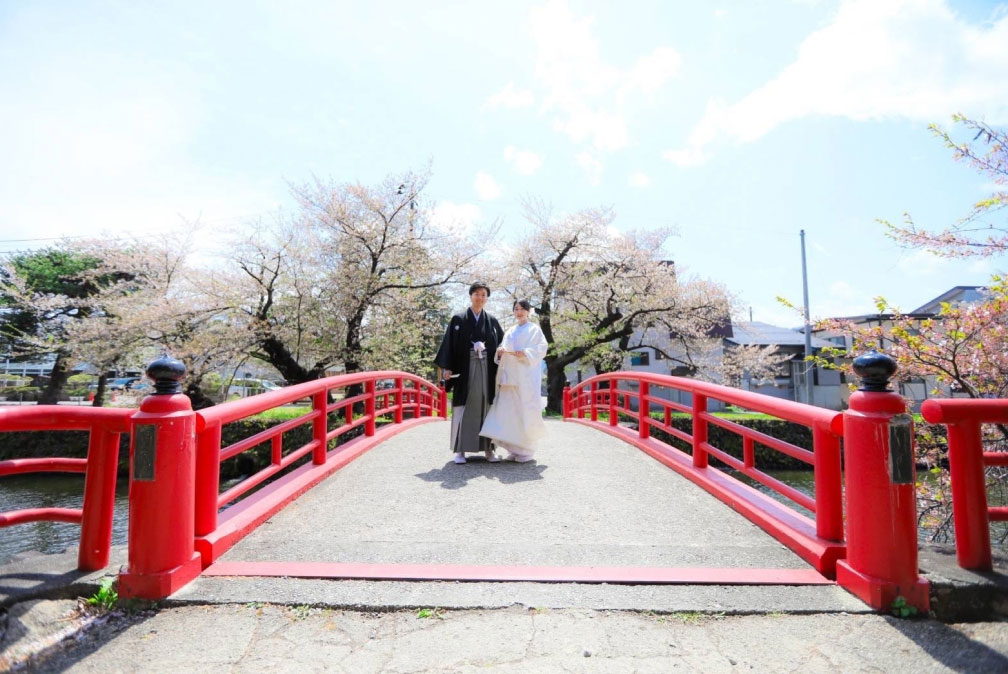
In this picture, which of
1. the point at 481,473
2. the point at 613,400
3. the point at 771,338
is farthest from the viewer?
the point at 771,338

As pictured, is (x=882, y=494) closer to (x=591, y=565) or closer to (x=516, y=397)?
(x=591, y=565)

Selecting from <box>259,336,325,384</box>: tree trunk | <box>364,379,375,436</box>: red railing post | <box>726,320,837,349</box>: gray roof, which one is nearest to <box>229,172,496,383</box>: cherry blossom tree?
<box>259,336,325,384</box>: tree trunk

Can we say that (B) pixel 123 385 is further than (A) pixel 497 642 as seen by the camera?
Yes

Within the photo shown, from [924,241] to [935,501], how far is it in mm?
2470

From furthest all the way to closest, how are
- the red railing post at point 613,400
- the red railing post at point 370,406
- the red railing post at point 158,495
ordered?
the red railing post at point 613,400 → the red railing post at point 370,406 → the red railing post at point 158,495

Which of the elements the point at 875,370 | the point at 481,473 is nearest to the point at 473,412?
the point at 481,473

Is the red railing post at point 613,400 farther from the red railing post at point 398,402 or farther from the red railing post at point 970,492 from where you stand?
the red railing post at point 970,492

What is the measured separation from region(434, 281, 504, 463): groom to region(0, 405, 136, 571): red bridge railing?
2.92 meters

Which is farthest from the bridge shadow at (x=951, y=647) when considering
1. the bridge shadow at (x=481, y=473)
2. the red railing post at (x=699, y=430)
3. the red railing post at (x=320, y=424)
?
the red railing post at (x=320, y=424)

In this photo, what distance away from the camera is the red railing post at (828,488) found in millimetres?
2623

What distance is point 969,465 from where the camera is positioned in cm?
233

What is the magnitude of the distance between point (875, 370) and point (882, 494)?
511mm

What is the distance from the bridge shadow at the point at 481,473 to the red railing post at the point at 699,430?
1.38 metres

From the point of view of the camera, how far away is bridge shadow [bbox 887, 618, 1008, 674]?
1.79 m
